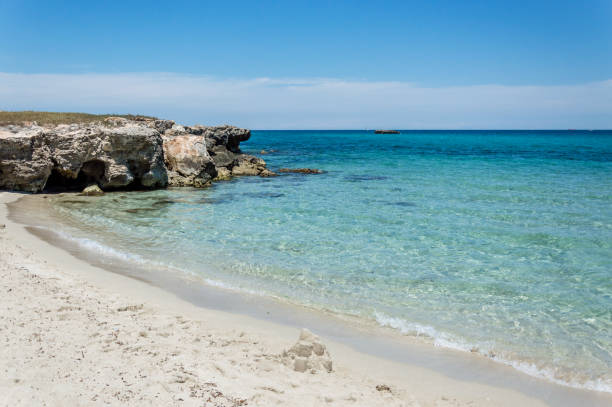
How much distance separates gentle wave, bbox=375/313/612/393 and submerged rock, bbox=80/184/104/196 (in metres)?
16.3

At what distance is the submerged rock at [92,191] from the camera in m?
19.3

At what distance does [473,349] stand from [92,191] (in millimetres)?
18141

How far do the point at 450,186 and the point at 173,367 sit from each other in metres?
20.9

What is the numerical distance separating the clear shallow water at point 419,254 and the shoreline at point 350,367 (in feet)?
3.05

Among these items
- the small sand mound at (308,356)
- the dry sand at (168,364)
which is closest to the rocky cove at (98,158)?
Result: the dry sand at (168,364)

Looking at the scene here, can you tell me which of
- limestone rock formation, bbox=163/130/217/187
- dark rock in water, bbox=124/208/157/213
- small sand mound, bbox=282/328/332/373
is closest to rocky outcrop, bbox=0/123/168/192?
limestone rock formation, bbox=163/130/217/187

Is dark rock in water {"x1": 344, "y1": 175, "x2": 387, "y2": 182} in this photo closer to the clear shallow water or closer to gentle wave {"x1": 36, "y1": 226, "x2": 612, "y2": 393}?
the clear shallow water

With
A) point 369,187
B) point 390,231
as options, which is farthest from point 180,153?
point 390,231

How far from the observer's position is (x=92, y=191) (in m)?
19.4

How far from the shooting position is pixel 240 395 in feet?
14.4

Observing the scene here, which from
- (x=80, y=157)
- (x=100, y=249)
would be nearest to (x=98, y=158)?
(x=80, y=157)

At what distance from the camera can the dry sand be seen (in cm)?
426

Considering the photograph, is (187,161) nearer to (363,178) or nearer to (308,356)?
(363,178)

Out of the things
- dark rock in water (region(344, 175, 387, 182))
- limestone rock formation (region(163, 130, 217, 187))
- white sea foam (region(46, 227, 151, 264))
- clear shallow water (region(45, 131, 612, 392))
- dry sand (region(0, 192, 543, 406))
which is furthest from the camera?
dark rock in water (region(344, 175, 387, 182))
